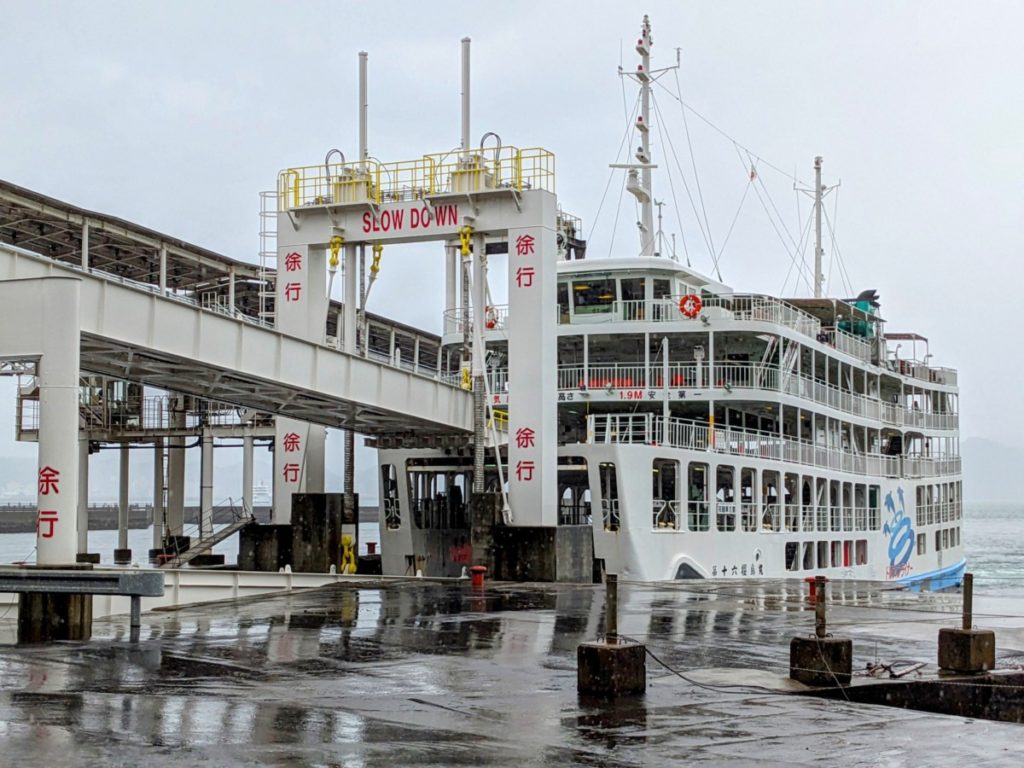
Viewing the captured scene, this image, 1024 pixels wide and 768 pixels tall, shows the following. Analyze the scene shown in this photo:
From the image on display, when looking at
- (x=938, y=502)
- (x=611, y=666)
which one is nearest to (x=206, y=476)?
(x=938, y=502)

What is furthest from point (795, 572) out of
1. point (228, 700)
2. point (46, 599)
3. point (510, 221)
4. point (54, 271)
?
point (228, 700)

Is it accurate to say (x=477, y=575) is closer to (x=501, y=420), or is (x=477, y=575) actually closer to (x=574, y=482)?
(x=501, y=420)

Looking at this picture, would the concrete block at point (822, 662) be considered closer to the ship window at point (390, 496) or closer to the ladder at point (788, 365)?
the ship window at point (390, 496)

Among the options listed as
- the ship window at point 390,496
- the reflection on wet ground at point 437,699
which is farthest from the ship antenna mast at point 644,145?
the reflection on wet ground at point 437,699

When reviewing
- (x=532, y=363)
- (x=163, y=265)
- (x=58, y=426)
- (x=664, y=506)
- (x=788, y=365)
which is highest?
(x=163, y=265)

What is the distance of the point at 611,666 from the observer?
470 inches

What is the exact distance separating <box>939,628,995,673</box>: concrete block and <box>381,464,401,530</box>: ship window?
22.4m

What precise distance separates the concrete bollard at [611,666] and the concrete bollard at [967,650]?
3.89m

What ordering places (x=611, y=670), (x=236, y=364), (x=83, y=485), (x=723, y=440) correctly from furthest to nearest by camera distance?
(x=83, y=485) → (x=723, y=440) → (x=236, y=364) → (x=611, y=670)

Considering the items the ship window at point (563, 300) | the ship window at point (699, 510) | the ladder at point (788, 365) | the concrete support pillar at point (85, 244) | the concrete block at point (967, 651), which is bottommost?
the concrete block at point (967, 651)

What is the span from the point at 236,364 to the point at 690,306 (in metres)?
15.7

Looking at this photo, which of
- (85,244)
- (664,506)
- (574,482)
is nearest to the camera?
(664,506)

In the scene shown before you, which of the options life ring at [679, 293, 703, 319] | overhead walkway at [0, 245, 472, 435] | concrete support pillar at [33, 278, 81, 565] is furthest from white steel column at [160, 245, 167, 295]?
concrete support pillar at [33, 278, 81, 565]

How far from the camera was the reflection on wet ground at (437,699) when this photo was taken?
30.2 ft
